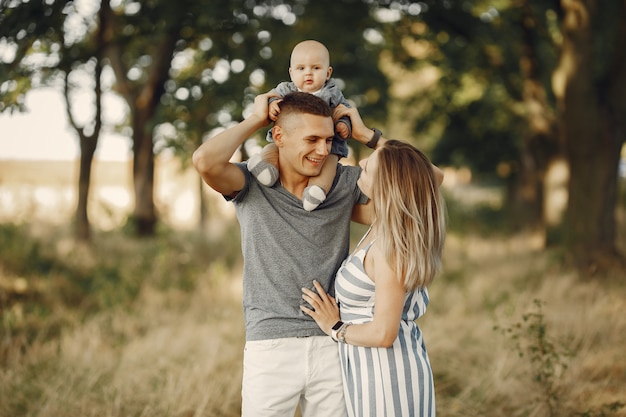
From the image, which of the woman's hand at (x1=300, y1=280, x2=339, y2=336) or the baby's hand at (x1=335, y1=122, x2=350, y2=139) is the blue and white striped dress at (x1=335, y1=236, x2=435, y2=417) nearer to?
the woman's hand at (x1=300, y1=280, x2=339, y2=336)

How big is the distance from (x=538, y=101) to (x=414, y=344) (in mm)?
9212

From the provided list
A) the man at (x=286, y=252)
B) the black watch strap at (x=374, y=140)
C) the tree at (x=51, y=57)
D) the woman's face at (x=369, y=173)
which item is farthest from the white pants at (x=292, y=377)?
the tree at (x=51, y=57)

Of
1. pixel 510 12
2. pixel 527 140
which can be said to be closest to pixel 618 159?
pixel 510 12

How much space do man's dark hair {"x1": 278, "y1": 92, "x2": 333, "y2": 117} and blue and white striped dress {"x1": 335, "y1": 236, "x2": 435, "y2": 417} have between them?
676 mm

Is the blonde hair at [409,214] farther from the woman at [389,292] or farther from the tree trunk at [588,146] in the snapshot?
the tree trunk at [588,146]

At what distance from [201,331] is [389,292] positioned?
4.09 metres

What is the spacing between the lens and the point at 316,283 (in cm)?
290

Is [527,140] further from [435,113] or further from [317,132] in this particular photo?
[317,132]

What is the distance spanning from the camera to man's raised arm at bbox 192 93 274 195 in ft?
9.18

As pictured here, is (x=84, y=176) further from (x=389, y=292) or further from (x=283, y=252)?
(x=389, y=292)

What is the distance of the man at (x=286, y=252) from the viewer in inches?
113

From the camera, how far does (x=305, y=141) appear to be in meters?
2.96

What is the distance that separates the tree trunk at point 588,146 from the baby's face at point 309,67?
6247 millimetres

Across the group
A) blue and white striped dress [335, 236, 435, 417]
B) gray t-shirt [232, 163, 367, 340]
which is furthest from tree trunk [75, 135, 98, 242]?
blue and white striped dress [335, 236, 435, 417]
